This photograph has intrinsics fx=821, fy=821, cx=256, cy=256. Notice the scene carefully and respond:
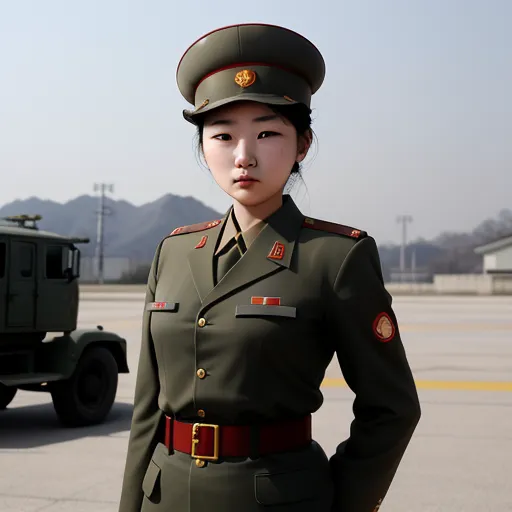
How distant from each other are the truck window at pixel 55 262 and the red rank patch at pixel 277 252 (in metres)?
6.85

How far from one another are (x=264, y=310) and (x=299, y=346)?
0.13 m

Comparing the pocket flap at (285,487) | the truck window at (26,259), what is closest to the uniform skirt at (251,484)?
the pocket flap at (285,487)

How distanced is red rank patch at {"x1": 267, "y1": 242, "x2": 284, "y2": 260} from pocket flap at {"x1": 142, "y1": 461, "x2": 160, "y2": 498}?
26.2 inches

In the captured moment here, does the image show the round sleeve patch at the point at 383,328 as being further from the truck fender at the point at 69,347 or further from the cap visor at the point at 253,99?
the truck fender at the point at 69,347

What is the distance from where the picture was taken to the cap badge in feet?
7.39

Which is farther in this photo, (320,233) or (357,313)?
(320,233)

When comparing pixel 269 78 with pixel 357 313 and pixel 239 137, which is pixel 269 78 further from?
pixel 357 313

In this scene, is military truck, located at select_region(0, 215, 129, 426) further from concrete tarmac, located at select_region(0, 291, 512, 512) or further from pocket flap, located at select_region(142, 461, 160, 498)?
pocket flap, located at select_region(142, 461, 160, 498)

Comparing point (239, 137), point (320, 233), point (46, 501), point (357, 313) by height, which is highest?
point (239, 137)

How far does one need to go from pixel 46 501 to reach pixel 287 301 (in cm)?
414

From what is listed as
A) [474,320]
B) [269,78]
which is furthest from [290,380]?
[474,320]

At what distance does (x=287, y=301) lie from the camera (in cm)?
219

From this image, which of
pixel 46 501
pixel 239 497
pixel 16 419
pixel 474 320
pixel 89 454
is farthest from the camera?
pixel 474 320

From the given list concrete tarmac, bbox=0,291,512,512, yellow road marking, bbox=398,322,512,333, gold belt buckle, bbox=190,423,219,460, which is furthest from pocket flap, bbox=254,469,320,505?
yellow road marking, bbox=398,322,512,333
